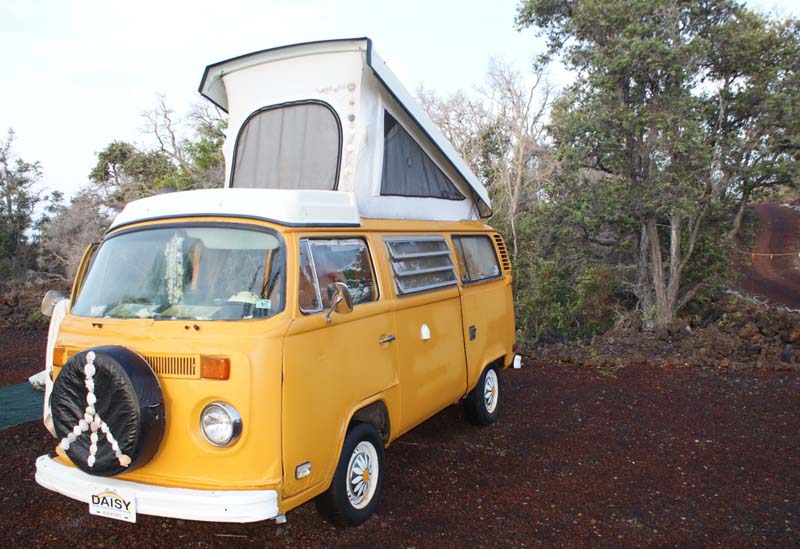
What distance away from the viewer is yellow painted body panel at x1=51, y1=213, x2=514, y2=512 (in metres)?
3.34

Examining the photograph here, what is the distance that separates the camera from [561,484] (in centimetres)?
497

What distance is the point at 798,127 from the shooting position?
1134 centimetres

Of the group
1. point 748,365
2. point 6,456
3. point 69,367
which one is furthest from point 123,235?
point 748,365

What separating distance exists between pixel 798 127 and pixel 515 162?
1377 cm

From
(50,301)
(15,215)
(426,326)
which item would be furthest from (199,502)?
(15,215)

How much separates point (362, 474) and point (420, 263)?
1.87 meters

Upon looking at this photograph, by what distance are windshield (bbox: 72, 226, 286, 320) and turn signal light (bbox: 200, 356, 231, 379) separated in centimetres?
29

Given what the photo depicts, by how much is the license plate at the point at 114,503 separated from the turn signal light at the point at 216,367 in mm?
749

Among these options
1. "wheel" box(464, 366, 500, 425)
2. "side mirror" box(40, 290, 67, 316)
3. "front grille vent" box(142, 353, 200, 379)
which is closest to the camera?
"front grille vent" box(142, 353, 200, 379)

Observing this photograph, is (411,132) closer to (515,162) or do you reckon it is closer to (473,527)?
(473,527)

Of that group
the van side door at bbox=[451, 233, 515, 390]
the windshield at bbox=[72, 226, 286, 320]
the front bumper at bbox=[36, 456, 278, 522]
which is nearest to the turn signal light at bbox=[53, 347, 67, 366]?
the windshield at bbox=[72, 226, 286, 320]

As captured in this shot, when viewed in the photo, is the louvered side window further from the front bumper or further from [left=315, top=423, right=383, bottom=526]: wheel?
the front bumper

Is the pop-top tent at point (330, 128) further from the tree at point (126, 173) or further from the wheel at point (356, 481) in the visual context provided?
the tree at point (126, 173)

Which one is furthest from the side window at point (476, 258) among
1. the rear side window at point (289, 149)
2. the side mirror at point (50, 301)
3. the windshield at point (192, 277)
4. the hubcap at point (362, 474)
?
the side mirror at point (50, 301)
